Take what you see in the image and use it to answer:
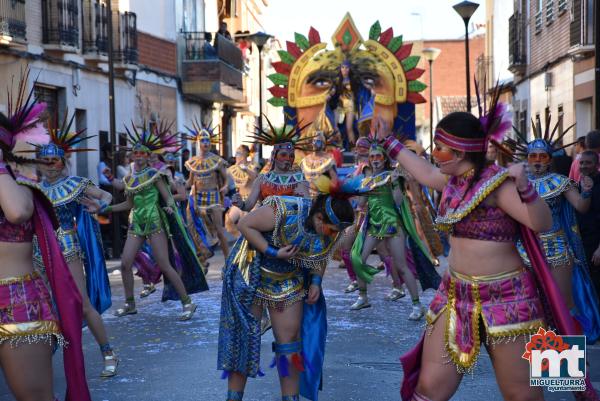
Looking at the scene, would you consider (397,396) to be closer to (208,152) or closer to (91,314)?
(91,314)

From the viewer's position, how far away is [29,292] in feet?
17.3

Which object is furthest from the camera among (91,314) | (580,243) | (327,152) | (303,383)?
(327,152)

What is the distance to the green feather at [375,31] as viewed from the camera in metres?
21.5

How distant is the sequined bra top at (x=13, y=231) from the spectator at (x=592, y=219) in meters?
5.60

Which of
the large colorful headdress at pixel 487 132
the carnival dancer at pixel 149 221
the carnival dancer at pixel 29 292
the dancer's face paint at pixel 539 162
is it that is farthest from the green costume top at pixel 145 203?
the large colorful headdress at pixel 487 132

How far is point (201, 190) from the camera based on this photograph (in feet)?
53.3

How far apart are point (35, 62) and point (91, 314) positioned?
1541 centimetres

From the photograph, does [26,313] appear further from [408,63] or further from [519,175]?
[408,63]

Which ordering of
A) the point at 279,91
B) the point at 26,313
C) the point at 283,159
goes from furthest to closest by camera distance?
the point at 279,91 → the point at 283,159 → the point at 26,313

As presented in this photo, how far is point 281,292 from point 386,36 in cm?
1558

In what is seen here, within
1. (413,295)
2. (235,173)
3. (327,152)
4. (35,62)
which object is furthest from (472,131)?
(35,62)

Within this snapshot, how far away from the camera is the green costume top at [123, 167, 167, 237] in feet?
37.6

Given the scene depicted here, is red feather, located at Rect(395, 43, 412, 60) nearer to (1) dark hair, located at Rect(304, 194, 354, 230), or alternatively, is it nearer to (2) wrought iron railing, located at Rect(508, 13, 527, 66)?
(2) wrought iron railing, located at Rect(508, 13, 527, 66)

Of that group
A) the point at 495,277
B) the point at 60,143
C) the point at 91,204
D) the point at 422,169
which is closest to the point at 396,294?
the point at 91,204
